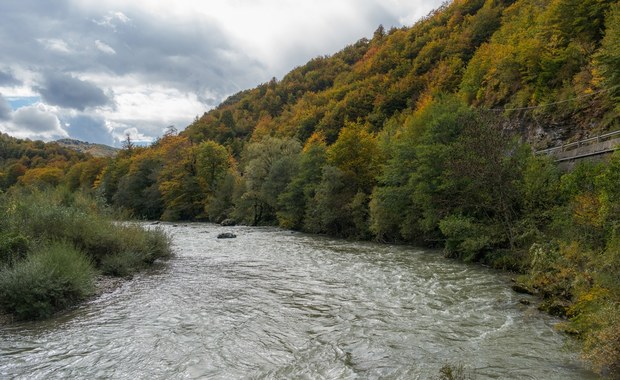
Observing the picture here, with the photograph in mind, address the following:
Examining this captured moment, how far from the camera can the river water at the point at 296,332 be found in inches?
346

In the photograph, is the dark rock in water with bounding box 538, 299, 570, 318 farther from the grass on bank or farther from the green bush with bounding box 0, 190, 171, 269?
the green bush with bounding box 0, 190, 171, 269

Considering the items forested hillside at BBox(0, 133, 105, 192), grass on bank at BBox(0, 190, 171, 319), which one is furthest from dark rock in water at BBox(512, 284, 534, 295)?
forested hillside at BBox(0, 133, 105, 192)

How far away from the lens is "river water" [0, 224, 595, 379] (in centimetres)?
880

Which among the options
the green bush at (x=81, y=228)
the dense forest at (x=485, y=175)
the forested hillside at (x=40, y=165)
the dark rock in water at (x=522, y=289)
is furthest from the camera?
the forested hillside at (x=40, y=165)

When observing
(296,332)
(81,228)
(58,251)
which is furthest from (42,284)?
(296,332)

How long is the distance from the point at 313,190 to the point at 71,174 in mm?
84606

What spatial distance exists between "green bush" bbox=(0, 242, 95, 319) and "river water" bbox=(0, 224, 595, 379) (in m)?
0.61

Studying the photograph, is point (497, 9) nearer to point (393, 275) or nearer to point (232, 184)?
point (232, 184)

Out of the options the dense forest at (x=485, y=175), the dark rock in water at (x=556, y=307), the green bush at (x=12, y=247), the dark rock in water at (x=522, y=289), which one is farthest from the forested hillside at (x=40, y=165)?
the dark rock in water at (x=556, y=307)

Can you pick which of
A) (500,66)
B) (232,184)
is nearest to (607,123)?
(500,66)

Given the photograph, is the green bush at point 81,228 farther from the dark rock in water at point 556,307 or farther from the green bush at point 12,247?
the dark rock in water at point 556,307

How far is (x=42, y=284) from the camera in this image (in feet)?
41.5

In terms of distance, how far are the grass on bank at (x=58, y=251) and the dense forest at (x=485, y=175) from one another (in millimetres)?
8150

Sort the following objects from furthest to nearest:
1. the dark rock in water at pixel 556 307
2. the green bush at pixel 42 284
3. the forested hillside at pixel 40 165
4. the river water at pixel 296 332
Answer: the forested hillside at pixel 40 165 → the dark rock in water at pixel 556 307 → the green bush at pixel 42 284 → the river water at pixel 296 332
